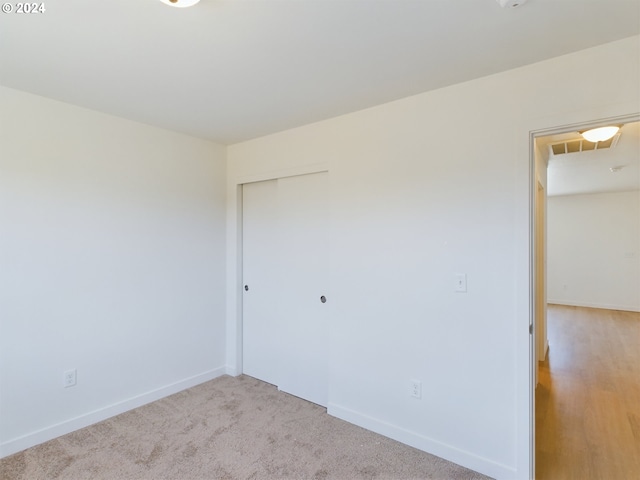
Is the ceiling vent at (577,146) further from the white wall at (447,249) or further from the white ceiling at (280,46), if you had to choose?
the white ceiling at (280,46)

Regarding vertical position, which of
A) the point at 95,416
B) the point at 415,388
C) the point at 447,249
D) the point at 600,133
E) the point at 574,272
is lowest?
the point at 95,416

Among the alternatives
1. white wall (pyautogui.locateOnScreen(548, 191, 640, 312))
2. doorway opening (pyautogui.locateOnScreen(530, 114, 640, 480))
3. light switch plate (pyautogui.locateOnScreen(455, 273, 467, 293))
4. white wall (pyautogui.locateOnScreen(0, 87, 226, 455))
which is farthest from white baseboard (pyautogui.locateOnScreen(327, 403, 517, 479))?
white wall (pyautogui.locateOnScreen(548, 191, 640, 312))

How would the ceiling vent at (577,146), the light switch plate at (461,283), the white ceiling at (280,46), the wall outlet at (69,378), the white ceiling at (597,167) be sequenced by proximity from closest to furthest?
the white ceiling at (280,46) → the light switch plate at (461,283) → the wall outlet at (69,378) → the white ceiling at (597,167) → the ceiling vent at (577,146)

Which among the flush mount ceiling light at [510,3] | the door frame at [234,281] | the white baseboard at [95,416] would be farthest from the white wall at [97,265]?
the flush mount ceiling light at [510,3]

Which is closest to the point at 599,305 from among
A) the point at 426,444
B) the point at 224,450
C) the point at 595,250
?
the point at 595,250

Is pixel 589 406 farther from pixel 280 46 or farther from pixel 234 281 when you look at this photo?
pixel 280 46

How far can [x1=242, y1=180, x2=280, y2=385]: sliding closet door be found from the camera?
3.35 m

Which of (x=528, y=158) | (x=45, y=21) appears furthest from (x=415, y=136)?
(x=45, y=21)

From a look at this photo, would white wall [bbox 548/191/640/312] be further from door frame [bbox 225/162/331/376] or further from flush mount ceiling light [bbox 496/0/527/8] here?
flush mount ceiling light [bbox 496/0/527/8]

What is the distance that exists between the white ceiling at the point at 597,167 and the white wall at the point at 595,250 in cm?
44

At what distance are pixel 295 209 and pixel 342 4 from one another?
1.90 m

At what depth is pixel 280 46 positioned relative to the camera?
5.74 feet

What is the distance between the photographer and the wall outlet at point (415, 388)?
232 cm

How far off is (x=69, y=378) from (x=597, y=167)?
20.8ft
